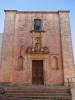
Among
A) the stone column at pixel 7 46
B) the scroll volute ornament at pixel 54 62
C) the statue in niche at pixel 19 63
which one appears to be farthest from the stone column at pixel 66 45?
the stone column at pixel 7 46

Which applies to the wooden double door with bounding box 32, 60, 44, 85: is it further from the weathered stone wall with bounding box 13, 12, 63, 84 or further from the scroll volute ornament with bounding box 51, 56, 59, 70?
the scroll volute ornament with bounding box 51, 56, 59, 70

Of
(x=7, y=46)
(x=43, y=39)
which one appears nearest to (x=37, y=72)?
(x=43, y=39)

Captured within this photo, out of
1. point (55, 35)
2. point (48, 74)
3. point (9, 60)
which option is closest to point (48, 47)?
point (55, 35)

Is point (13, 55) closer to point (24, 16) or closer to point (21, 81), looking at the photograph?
point (21, 81)

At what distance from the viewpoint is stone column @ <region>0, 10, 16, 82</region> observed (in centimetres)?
1618

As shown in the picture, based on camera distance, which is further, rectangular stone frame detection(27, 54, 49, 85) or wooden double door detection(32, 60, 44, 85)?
wooden double door detection(32, 60, 44, 85)

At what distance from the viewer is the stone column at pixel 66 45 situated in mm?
16350

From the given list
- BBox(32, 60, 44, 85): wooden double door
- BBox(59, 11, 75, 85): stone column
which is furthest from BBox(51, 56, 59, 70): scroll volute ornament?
BBox(32, 60, 44, 85): wooden double door

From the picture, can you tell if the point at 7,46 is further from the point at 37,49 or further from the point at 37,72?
the point at 37,72

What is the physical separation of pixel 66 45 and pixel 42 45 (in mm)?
2121

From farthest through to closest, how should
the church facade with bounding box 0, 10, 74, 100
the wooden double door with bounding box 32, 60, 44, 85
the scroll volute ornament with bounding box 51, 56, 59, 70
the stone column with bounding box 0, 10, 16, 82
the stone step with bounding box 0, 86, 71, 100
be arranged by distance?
the scroll volute ornament with bounding box 51, 56, 59, 70
the wooden double door with bounding box 32, 60, 44, 85
the church facade with bounding box 0, 10, 74, 100
the stone column with bounding box 0, 10, 16, 82
the stone step with bounding box 0, 86, 71, 100

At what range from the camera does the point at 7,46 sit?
17.0m

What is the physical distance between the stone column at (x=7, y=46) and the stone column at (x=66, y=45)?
4497 millimetres

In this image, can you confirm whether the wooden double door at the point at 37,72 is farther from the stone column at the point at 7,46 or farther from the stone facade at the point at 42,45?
the stone column at the point at 7,46
